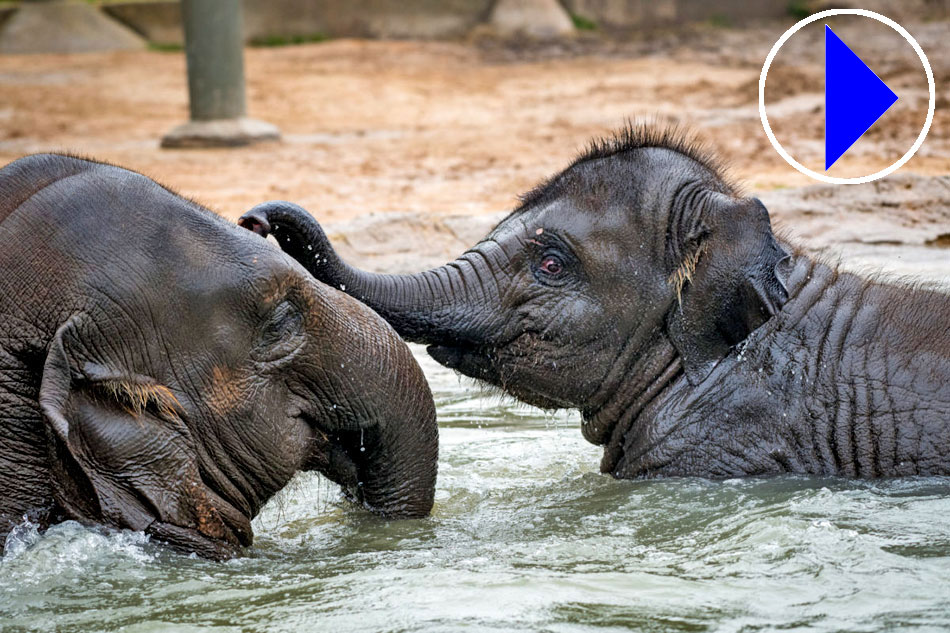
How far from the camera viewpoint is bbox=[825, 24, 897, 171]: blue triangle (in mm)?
12668

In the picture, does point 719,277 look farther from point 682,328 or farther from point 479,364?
point 479,364

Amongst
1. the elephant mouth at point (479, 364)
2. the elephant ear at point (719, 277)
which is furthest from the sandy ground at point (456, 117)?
the elephant ear at point (719, 277)

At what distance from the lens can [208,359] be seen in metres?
3.72

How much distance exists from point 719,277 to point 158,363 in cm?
203

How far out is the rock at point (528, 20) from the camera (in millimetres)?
22812

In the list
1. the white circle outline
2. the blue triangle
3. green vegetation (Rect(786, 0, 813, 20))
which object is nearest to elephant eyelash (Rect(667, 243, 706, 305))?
the white circle outline

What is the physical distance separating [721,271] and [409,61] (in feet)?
51.5

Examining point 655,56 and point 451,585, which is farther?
point 655,56

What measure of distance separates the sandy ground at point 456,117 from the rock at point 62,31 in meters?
0.94

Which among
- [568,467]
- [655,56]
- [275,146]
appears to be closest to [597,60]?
[655,56]

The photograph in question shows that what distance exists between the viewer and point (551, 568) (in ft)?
13.0

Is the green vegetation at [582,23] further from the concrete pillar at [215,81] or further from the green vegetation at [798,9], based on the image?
the concrete pillar at [215,81]

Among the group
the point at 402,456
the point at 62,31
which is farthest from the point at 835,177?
the point at 62,31

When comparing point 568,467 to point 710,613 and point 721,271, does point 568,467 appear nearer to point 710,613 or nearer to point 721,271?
point 721,271
